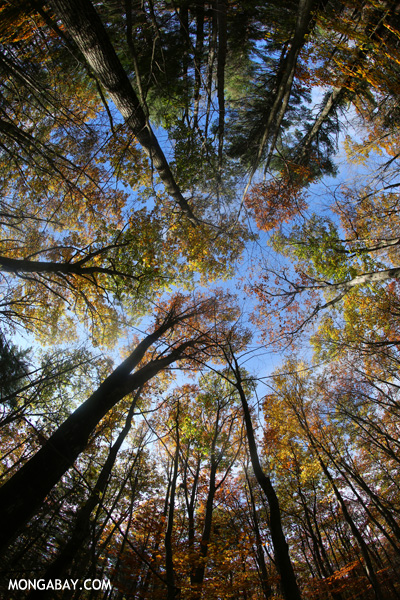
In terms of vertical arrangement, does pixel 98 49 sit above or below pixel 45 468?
above

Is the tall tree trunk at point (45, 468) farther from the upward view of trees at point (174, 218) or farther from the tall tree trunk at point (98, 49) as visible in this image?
the tall tree trunk at point (98, 49)

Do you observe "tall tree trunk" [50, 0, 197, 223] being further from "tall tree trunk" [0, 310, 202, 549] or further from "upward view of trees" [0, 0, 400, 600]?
"tall tree trunk" [0, 310, 202, 549]

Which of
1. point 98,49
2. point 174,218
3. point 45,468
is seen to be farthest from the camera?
point 174,218

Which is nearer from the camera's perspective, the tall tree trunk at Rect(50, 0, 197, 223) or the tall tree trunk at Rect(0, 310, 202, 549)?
the tall tree trunk at Rect(0, 310, 202, 549)

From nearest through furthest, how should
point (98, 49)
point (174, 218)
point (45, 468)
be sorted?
1. point (45, 468)
2. point (98, 49)
3. point (174, 218)

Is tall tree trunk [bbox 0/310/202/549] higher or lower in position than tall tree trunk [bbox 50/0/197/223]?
lower

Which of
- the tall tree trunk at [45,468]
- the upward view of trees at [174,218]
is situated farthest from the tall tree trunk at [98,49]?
the tall tree trunk at [45,468]

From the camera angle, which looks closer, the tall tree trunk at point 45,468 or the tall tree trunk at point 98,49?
the tall tree trunk at point 45,468

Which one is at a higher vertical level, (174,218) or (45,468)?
(174,218)

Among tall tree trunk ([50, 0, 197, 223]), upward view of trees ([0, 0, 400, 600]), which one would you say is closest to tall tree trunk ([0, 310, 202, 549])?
upward view of trees ([0, 0, 400, 600])

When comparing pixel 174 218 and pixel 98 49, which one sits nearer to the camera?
→ pixel 98 49

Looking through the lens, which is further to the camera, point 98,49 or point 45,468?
point 98,49

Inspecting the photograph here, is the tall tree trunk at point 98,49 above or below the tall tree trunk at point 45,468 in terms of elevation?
above

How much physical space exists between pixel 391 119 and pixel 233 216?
4.63 metres
